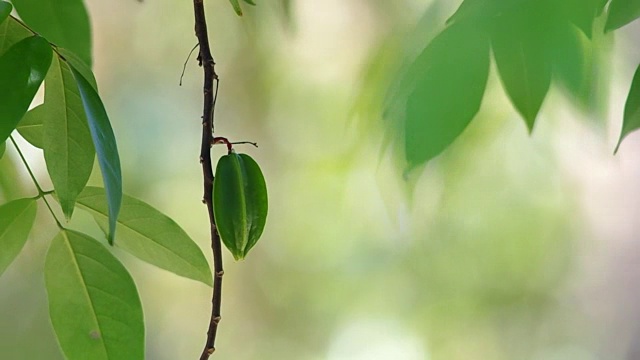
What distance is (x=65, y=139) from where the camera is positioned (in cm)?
33

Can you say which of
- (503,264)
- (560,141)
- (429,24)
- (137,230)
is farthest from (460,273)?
(137,230)

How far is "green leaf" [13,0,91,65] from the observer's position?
1.00 ft

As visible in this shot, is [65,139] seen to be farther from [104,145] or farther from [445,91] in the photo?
[445,91]

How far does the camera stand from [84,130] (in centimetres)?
33

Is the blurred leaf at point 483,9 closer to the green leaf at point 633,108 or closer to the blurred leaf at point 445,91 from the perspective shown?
the blurred leaf at point 445,91

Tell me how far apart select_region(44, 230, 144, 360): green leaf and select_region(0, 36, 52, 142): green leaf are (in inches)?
5.7

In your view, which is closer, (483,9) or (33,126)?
(483,9)

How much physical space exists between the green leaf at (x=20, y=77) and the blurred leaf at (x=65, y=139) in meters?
0.04

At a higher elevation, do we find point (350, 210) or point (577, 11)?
point (350, 210)

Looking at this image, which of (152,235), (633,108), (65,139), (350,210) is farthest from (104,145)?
(350,210)

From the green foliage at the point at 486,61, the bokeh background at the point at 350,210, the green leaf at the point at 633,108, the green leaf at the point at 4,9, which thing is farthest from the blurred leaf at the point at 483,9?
the bokeh background at the point at 350,210

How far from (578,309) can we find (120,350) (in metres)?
0.55

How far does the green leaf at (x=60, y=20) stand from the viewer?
1.00 ft

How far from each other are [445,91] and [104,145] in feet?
0.54
